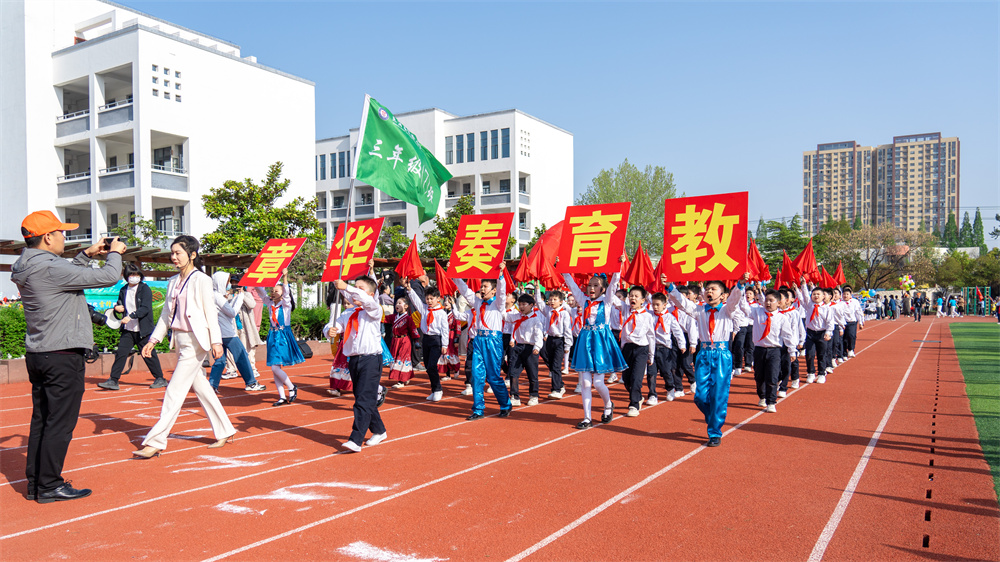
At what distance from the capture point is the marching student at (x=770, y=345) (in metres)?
9.07

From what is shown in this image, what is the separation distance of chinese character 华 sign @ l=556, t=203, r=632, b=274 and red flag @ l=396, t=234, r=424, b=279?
2911 mm

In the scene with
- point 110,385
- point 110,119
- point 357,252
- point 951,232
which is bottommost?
point 110,385

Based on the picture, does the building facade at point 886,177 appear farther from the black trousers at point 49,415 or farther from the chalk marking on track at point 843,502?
the black trousers at point 49,415

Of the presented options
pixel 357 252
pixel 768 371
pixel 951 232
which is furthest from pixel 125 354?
pixel 951 232

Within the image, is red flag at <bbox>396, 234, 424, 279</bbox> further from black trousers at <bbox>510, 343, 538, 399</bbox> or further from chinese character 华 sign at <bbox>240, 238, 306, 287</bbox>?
black trousers at <bbox>510, 343, 538, 399</bbox>

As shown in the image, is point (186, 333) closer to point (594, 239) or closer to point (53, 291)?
point (53, 291)

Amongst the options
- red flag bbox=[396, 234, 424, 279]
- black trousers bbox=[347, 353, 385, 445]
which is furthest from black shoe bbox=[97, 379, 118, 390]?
black trousers bbox=[347, 353, 385, 445]

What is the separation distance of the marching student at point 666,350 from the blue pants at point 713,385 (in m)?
2.41

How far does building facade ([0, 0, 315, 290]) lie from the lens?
25.5 metres

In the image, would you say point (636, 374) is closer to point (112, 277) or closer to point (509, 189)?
point (112, 277)

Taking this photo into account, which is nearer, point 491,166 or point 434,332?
point 434,332

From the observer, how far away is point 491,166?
42.7 m

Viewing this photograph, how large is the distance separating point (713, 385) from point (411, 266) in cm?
534

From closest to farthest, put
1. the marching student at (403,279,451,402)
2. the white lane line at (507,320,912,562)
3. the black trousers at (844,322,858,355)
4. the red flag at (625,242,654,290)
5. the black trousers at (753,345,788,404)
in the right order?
the white lane line at (507,320,912,562)
the black trousers at (753,345,788,404)
the marching student at (403,279,451,402)
the red flag at (625,242,654,290)
the black trousers at (844,322,858,355)
